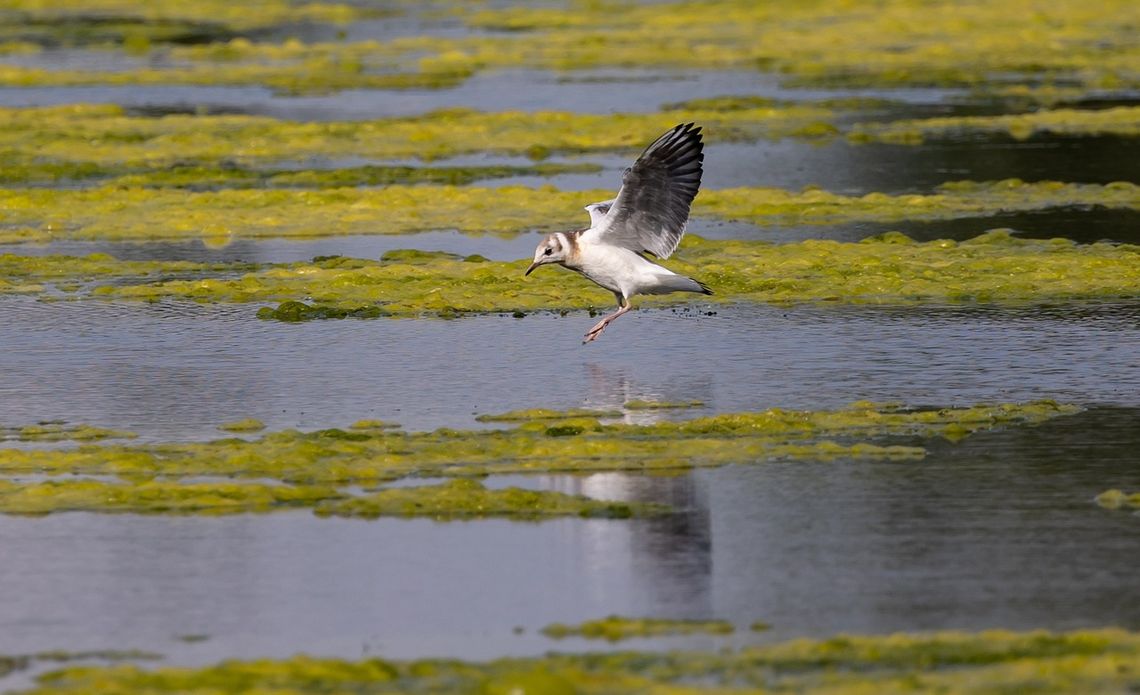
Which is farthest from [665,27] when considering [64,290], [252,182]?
[64,290]

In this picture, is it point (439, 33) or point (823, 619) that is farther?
point (439, 33)

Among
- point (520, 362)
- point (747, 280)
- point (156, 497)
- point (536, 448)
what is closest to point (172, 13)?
point (747, 280)

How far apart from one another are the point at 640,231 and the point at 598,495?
4619mm

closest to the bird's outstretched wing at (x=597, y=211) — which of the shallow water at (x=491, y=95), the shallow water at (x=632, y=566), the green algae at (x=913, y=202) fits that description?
the shallow water at (x=632, y=566)

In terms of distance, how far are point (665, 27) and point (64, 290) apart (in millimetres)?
29243

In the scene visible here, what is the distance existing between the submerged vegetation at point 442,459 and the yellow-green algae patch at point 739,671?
245 centimetres

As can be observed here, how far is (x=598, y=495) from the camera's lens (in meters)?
11.6

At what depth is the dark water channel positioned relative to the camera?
964 cm

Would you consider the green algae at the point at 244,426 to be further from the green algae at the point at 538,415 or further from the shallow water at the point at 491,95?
the shallow water at the point at 491,95

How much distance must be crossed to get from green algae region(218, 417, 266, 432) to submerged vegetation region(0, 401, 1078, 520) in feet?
0.94

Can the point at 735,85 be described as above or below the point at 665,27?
below

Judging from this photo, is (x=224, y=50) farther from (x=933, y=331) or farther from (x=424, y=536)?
(x=424, y=536)

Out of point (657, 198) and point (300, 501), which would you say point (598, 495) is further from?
point (657, 198)

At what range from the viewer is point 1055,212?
22438 mm
